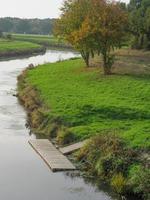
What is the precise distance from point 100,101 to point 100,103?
82 centimetres

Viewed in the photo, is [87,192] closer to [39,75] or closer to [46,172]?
[46,172]

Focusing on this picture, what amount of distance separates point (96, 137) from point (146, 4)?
1952 inches

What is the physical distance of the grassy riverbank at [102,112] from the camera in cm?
2559

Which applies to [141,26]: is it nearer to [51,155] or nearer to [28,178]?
[51,155]

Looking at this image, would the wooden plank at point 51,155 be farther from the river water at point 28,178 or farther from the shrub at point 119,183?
the shrub at point 119,183

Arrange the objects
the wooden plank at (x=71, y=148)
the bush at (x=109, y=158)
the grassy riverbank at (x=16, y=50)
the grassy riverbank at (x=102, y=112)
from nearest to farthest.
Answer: the bush at (x=109, y=158), the grassy riverbank at (x=102, y=112), the wooden plank at (x=71, y=148), the grassy riverbank at (x=16, y=50)

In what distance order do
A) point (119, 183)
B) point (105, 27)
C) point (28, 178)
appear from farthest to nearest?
point (105, 27)
point (28, 178)
point (119, 183)

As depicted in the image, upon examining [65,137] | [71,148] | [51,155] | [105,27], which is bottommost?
[51,155]

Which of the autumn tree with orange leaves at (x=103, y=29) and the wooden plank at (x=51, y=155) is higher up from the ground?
the autumn tree with orange leaves at (x=103, y=29)

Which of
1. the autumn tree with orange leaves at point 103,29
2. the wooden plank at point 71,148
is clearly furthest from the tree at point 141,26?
the wooden plank at point 71,148

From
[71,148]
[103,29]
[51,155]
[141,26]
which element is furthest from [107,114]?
[141,26]

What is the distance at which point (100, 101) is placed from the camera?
3766 cm

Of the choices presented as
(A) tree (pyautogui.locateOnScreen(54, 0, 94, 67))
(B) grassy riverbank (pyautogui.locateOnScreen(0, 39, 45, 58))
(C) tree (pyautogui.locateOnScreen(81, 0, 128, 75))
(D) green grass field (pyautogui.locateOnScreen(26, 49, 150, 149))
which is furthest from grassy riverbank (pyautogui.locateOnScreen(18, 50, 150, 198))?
(B) grassy riverbank (pyautogui.locateOnScreen(0, 39, 45, 58))

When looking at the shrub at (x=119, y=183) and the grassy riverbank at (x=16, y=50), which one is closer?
the shrub at (x=119, y=183)
